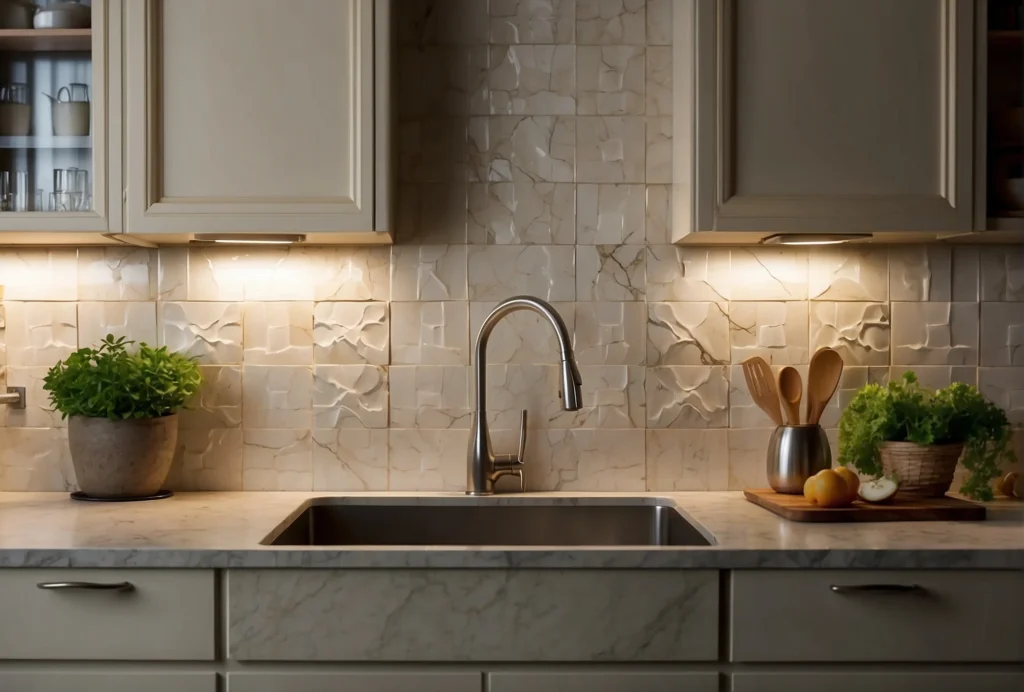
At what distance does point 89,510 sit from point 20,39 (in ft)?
3.14

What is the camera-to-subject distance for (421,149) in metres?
2.24

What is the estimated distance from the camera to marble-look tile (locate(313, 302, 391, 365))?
225cm

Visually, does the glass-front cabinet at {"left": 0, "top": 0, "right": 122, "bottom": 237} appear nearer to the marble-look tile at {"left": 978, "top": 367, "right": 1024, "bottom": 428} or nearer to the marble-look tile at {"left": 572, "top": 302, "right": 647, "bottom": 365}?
the marble-look tile at {"left": 572, "top": 302, "right": 647, "bottom": 365}

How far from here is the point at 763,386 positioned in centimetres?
215

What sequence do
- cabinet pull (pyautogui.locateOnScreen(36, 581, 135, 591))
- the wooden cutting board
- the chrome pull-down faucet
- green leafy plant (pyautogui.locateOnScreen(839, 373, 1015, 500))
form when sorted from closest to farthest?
cabinet pull (pyautogui.locateOnScreen(36, 581, 135, 591)), the wooden cutting board, green leafy plant (pyautogui.locateOnScreen(839, 373, 1015, 500)), the chrome pull-down faucet

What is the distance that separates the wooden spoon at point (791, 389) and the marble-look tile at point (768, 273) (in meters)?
0.21

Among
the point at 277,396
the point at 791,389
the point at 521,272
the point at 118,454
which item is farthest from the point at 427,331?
the point at 791,389

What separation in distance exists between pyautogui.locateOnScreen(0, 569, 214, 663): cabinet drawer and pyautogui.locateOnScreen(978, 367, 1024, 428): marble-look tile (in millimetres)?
1738

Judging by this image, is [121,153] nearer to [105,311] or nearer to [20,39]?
[20,39]

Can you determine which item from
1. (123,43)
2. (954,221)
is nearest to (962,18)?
(954,221)

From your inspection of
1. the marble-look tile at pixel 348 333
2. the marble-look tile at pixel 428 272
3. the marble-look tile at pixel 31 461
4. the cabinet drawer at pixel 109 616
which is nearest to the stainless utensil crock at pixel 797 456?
the marble-look tile at pixel 428 272

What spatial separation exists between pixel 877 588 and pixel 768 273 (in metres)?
0.84

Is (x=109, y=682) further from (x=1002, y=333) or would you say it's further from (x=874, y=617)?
(x=1002, y=333)

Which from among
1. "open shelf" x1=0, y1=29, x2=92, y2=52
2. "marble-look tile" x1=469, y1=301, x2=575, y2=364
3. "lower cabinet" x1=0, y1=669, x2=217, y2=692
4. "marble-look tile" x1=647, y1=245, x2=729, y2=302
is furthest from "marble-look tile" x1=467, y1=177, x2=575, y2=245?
"lower cabinet" x1=0, y1=669, x2=217, y2=692
